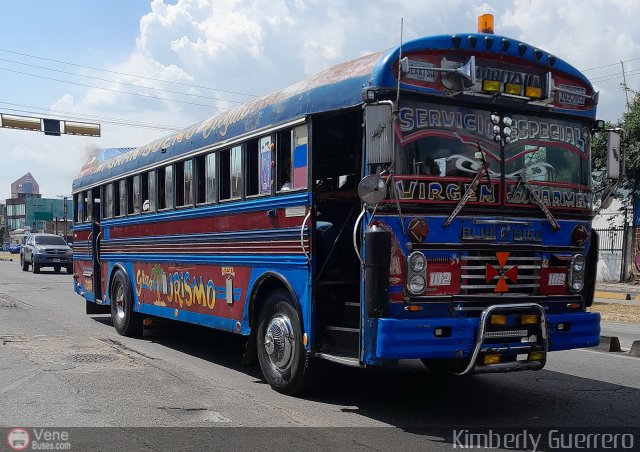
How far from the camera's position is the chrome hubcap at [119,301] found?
1190 centimetres

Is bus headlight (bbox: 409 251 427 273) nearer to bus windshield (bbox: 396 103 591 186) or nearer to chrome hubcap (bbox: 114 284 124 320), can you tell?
bus windshield (bbox: 396 103 591 186)

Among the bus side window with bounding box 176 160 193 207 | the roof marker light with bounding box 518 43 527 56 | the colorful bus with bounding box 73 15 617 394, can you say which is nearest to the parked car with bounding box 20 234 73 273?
the bus side window with bounding box 176 160 193 207

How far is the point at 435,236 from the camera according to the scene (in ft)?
19.8

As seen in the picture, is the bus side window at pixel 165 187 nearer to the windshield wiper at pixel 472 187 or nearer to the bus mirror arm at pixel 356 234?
the bus mirror arm at pixel 356 234

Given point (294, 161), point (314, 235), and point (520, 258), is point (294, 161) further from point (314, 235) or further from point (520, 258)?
point (520, 258)

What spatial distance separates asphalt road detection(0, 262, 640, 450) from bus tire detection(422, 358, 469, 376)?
124 mm

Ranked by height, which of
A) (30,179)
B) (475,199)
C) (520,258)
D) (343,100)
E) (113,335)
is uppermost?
(30,179)

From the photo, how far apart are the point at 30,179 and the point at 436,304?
6546 inches

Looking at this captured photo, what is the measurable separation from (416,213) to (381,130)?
2.55 ft

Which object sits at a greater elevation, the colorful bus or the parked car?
the colorful bus

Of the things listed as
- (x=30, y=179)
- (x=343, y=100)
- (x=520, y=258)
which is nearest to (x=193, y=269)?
(x=343, y=100)

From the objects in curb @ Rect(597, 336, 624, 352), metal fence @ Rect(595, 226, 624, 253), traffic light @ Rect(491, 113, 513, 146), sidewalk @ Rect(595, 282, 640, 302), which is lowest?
sidewalk @ Rect(595, 282, 640, 302)

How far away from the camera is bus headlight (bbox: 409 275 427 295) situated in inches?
233

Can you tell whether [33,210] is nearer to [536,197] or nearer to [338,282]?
[338,282]
